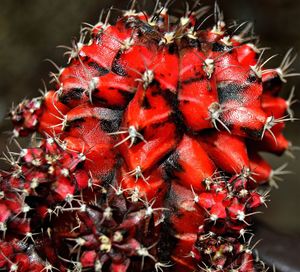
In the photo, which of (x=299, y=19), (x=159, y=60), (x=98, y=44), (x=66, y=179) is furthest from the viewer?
(x=299, y=19)

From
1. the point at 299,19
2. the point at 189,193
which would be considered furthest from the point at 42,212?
the point at 299,19

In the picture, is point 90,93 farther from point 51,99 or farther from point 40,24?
point 40,24

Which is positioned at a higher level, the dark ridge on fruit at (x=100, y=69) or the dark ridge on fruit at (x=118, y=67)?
the dark ridge on fruit at (x=118, y=67)

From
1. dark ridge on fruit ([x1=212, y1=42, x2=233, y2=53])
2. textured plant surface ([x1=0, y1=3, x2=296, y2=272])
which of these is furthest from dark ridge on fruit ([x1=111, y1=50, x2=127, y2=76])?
dark ridge on fruit ([x1=212, y1=42, x2=233, y2=53])

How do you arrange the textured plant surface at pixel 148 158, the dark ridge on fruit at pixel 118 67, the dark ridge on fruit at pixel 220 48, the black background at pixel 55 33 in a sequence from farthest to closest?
the black background at pixel 55 33
the dark ridge on fruit at pixel 220 48
the dark ridge on fruit at pixel 118 67
the textured plant surface at pixel 148 158

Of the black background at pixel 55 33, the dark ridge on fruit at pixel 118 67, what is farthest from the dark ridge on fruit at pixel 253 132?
the black background at pixel 55 33

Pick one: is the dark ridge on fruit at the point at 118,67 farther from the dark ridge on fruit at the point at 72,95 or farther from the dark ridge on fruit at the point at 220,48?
the dark ridge on fruit at the point at 220,48

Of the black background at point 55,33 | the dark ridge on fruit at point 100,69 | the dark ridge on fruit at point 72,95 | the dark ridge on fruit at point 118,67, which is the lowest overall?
the black background at point 55,33

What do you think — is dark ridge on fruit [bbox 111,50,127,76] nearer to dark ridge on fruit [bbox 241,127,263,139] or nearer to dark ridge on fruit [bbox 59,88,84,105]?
dark ridge on fruit [bbox 59,88,84,105]

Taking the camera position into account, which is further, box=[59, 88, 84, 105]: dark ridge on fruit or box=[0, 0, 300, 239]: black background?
box=[0, 0, 300, 239]: black background
